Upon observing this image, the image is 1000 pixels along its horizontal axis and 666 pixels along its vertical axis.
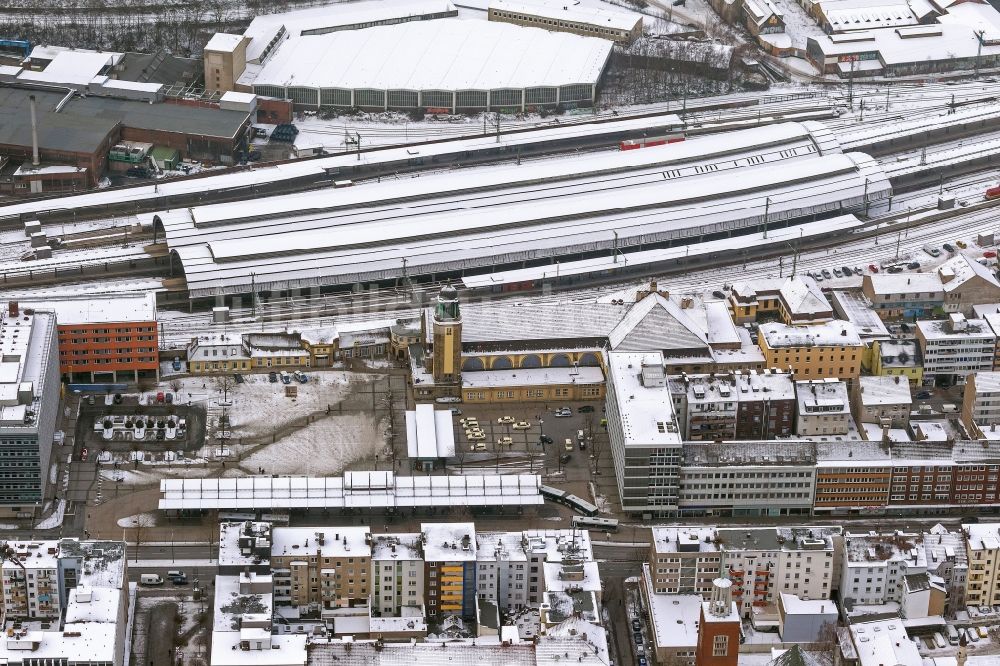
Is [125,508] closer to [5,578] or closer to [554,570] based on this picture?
[5,578]

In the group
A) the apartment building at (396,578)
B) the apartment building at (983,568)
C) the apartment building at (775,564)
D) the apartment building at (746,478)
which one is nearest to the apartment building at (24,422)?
the apartment building at (396,578)

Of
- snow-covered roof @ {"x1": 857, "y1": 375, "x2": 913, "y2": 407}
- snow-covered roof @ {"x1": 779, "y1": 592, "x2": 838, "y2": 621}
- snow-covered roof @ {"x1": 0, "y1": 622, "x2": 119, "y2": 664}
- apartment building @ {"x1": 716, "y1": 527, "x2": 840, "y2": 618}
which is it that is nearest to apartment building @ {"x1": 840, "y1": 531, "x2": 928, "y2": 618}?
apartment building @ {"x1": 716, "y1": 527, "x2": 840, "y2": 618}

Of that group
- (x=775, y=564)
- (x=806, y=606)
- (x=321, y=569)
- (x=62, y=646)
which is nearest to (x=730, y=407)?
(x=775, y=564)

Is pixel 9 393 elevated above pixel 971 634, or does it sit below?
above

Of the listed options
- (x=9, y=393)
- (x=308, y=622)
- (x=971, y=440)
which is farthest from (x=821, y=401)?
(x=9, y=393)

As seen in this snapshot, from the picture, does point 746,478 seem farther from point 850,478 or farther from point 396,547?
point 396,547

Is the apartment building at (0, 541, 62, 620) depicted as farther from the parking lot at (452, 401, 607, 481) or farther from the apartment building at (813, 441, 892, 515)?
the apartment building at (813, 441, 892, 515)

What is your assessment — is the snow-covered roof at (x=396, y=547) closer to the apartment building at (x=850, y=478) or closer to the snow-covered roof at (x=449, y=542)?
the snow-covered roof at (x=449, y=542)
